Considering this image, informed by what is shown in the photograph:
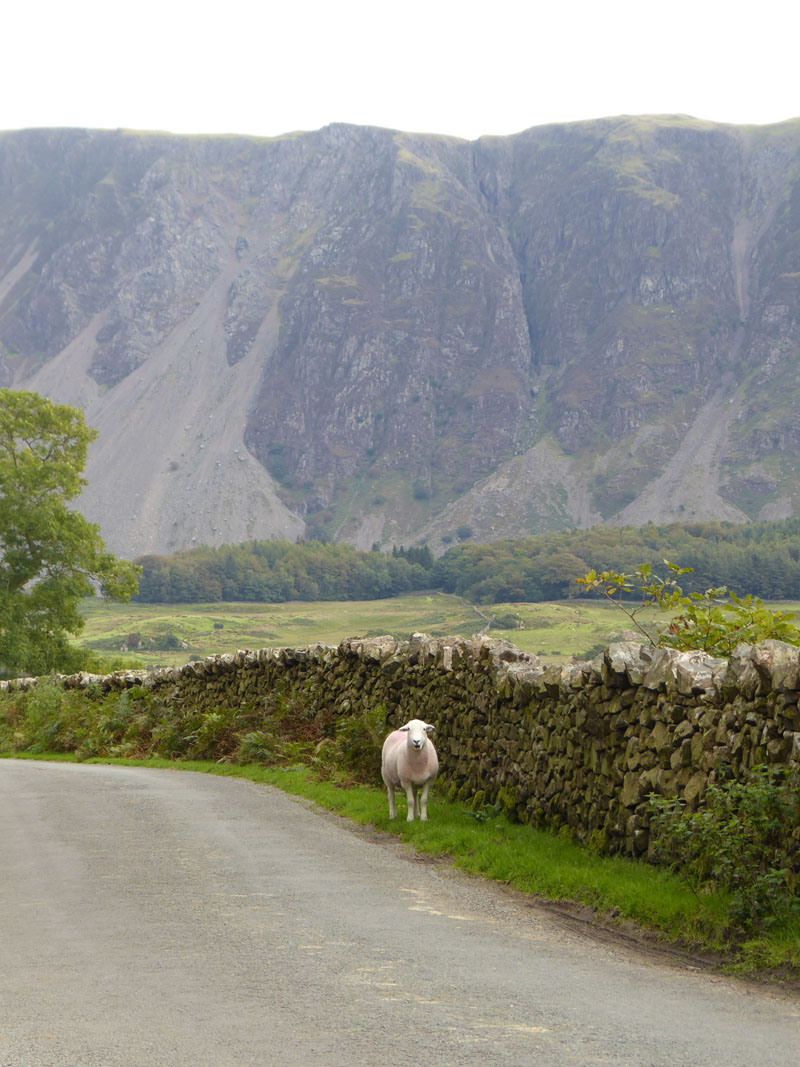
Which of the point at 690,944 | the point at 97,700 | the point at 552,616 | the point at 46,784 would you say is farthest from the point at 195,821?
the point at 552,616

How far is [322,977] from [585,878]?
151 inches

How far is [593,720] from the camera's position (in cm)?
1239

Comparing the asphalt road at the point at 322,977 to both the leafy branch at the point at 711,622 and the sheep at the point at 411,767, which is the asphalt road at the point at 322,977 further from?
the leafy branch at the point at 711,622

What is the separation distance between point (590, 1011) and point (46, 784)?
1716 centimetres

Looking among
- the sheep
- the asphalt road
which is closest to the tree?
the sheep

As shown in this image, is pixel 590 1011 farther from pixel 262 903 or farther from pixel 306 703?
pixel 306 703

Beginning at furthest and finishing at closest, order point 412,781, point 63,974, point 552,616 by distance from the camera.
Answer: point 552,616 → point 412,781 → point 63,974

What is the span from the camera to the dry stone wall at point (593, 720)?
32.3ft

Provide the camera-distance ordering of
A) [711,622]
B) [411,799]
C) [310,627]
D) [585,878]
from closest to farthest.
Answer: [585,878] < [711,622] < [411,799] < [310,627]

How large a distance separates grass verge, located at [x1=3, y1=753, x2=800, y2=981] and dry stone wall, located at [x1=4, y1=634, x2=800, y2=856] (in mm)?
403

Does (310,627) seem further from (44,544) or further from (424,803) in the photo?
(424,803)

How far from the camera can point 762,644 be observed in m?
10.1

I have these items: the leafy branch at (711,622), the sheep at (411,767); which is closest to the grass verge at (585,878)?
the sheep at (411,767)

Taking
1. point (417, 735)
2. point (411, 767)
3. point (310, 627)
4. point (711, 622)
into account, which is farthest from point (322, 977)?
point (310, 627)
